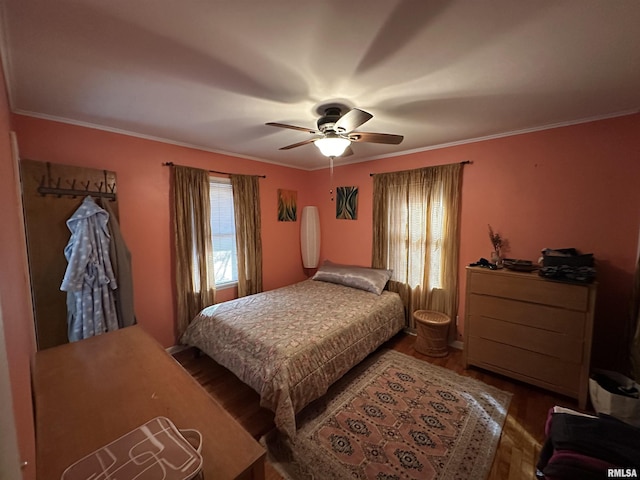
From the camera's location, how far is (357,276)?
339 cm

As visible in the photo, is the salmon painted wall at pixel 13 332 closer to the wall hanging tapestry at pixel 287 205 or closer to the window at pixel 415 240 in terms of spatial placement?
the wall hanging tapestry at pixel 287 205

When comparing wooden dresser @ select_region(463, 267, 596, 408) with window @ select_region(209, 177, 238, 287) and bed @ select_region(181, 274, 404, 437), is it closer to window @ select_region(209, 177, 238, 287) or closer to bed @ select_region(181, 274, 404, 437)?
bed @ select_region(181, 274, 404, 437)

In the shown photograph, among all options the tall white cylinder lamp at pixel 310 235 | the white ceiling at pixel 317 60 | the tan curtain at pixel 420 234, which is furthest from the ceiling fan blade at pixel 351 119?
the tall white cylinder lamp at pixel 310 235

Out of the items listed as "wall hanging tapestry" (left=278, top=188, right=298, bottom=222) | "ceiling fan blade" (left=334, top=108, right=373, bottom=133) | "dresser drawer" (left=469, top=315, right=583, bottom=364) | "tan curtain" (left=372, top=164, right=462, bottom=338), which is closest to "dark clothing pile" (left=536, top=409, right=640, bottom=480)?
"dresser drawer" (left=469, top=315, right=583, bottom=364)

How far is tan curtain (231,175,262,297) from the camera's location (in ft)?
11.1

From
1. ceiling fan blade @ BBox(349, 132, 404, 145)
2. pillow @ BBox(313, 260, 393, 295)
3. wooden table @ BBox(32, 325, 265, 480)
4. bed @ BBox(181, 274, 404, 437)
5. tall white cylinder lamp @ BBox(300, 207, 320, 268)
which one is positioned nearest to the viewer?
wooden table @ BBox(32, 325, 265, 480)

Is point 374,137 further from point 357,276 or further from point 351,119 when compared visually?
point 357,276

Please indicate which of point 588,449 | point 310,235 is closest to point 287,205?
point 310,235

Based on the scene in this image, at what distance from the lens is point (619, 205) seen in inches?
83.7

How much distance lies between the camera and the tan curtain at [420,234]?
293 cm

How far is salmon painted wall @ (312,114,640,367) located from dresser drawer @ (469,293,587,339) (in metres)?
0.48

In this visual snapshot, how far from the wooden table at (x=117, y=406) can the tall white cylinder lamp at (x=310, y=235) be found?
9.41 feet

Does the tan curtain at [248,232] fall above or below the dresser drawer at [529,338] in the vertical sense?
above

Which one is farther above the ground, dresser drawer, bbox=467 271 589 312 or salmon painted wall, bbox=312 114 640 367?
salmon painted wall, bbox=312 114 640 367
